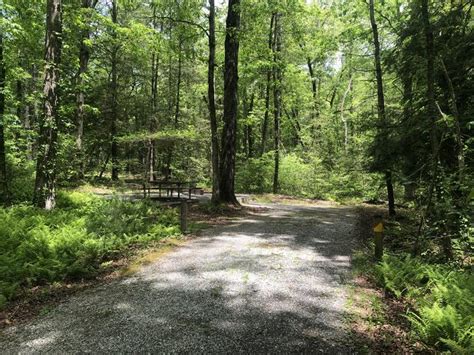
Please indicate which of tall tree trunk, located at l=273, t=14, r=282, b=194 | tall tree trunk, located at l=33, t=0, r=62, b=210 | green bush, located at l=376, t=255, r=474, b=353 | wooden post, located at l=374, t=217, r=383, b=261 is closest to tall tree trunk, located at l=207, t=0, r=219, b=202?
tall tree trunk, located at l=33, t=0, r=62, b=210

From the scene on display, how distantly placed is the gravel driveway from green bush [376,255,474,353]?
33.6 inches

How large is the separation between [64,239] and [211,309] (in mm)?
3547

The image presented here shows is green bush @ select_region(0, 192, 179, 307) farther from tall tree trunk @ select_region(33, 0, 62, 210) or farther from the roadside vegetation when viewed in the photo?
the roadside vegetation

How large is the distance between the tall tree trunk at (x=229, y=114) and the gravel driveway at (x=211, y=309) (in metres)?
5.96

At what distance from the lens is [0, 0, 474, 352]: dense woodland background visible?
7.21 m

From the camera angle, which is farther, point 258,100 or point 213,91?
point 258,100

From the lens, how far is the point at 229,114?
538 inches

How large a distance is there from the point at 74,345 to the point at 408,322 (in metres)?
4.07

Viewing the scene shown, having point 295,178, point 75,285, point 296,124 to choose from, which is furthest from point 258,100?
point 75,285

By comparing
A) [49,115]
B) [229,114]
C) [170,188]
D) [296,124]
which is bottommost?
[170,188]

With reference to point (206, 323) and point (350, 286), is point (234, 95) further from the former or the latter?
point (206, 323)

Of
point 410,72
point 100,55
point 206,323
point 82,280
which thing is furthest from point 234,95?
point 100,55

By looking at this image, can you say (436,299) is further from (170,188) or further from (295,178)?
(295,178)

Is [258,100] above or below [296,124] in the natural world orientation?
above
